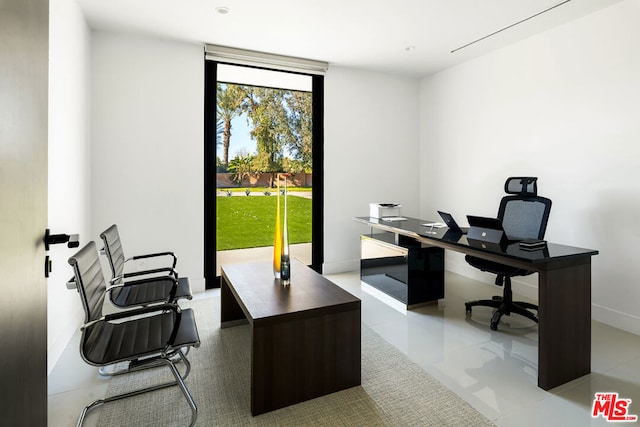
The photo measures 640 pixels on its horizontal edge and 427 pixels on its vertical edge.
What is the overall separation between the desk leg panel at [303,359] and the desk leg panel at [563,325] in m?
1.14

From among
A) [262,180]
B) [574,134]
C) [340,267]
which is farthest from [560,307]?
[262,180]

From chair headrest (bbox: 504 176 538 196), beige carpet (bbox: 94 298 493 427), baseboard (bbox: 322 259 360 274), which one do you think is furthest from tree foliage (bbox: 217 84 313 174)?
beige carpet (bbox: 94 298 493 427)

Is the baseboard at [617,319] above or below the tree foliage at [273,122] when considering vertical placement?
below

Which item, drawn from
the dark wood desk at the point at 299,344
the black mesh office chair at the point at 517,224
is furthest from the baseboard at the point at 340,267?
the dark wood desk at the point at 299,344

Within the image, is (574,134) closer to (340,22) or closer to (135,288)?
(340,22)

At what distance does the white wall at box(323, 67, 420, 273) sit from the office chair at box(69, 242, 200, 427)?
118 inches

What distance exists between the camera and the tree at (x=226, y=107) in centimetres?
416

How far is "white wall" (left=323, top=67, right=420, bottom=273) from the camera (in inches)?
185

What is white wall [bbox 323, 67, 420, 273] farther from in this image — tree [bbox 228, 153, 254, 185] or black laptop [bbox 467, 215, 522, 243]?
black laptop [bbox 467, 215, 522, 243]

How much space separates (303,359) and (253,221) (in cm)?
269

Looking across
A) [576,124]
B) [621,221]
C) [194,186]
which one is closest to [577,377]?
[621,221]

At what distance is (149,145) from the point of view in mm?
3746

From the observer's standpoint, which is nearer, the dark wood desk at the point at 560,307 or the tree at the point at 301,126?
the dark wood desk at the point at 560,307

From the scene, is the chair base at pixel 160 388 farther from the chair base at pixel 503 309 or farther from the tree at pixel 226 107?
the tree at pixel 226 107
